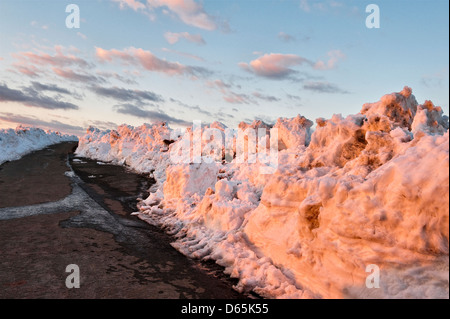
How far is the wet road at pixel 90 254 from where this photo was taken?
6996mm

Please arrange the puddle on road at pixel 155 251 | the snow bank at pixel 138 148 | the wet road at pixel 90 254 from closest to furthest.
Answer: the wet road at pixel 90 254, the puddle on road at pixel 155 251, the snow bank at pixel 138 148

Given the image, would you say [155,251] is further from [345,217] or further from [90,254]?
[345,217]

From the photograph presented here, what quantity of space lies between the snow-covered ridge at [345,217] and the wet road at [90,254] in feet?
3.21

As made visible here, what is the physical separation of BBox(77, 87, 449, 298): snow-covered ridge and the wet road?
3.21 ft

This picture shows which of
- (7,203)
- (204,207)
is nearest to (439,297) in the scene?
(204,207)

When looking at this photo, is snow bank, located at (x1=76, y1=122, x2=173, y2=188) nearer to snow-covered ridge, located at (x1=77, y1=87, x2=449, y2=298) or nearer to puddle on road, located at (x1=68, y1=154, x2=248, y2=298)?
puddle on road, located at (x1=68, y1=154, x2=248, y2=298)

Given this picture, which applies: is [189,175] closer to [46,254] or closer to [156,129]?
[46,254]

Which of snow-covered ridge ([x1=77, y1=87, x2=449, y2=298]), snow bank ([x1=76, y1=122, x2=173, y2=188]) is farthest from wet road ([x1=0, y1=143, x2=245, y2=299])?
snow bank ([x1=76, y1=122, x2=173, y2=188])

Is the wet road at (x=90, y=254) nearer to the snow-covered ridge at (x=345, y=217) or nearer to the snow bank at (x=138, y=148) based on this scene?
the snow-covered ridge at (x=345, y=217)

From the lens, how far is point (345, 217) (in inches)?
242

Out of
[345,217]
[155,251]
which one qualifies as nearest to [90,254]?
[155,251]

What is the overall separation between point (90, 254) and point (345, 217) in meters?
7.46

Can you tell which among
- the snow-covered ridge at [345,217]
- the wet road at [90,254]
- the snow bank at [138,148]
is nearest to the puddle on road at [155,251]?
the wet road at [90,254]

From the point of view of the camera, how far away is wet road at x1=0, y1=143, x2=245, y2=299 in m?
7.00
